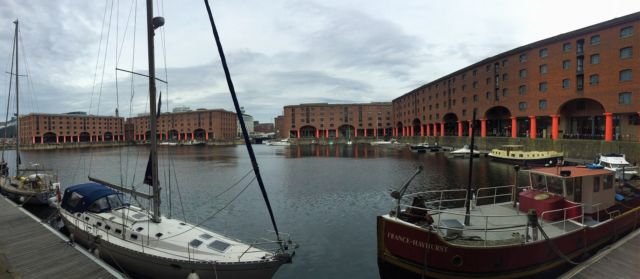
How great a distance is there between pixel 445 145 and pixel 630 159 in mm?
56309

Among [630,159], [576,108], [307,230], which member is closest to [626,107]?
[630,159]

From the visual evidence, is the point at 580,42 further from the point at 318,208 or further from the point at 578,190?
the point at 318,208

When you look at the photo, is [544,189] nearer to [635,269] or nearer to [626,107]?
[635,269]

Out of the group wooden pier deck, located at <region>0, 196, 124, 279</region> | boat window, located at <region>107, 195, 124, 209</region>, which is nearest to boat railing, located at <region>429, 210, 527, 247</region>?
wooden pier deck, located at <region>0, 196, 124, 279</region>

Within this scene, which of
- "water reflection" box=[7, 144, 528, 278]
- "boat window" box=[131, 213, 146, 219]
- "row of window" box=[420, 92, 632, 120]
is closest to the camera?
"boat window" box=[131, 213, 146, 219]

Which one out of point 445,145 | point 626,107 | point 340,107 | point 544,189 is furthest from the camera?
point 340,107

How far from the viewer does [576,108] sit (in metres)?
63.3

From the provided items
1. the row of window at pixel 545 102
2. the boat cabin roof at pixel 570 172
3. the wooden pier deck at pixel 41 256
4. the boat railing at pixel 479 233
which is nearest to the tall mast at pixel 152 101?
the wooden pier deck at pixel 41 256

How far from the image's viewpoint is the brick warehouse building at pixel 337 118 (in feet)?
643

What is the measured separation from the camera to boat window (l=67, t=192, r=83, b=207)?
1725cm

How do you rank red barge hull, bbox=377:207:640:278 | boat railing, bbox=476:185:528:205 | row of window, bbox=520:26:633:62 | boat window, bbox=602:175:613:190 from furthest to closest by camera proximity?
row of window, bbox=520:26:633:62
boat railing, bbox=476:185:528:205
boat window, bbox=602:175:613:190
red barge hull, bbox=377:207:640:278

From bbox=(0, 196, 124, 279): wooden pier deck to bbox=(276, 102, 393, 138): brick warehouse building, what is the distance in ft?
588

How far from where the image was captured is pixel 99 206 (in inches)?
669

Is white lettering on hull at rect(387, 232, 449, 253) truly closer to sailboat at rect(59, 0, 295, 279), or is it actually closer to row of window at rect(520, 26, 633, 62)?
sailboat at rect(59, 0, 295, 279)
